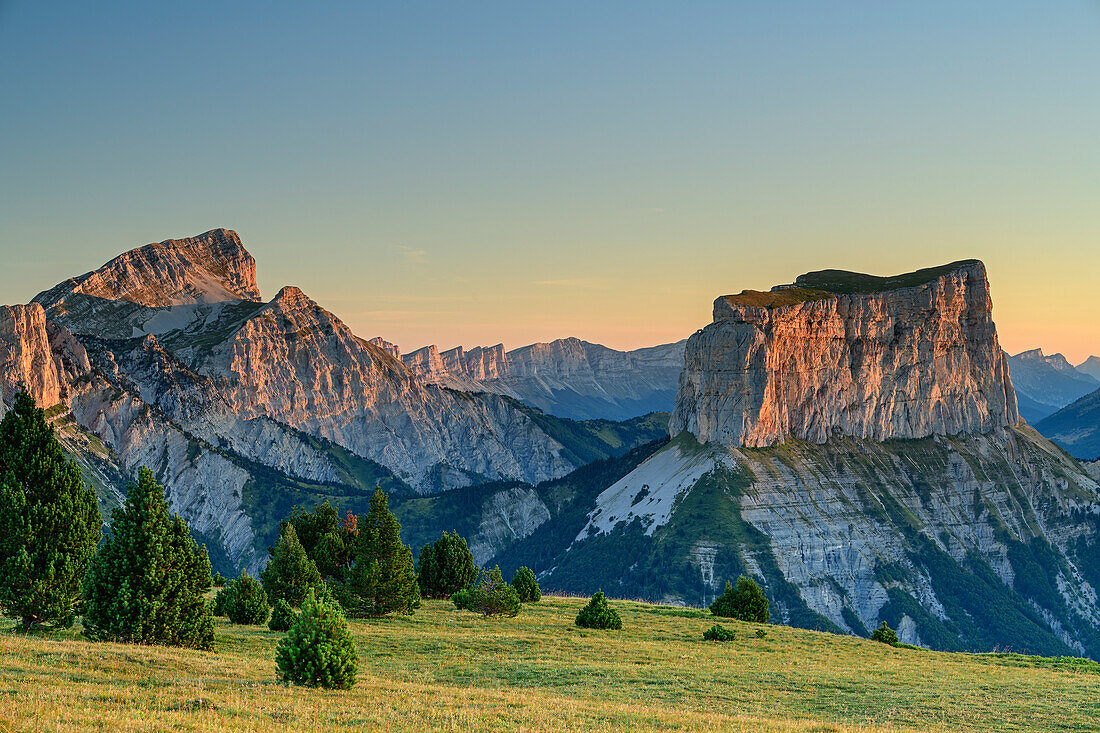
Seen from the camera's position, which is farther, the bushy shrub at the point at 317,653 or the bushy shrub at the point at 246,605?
the bushy shrub at the point at 246,605

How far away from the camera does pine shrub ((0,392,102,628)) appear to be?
49375 mm

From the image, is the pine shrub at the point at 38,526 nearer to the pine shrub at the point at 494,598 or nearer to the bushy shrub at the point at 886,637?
the pine shrub at the point at 494,598

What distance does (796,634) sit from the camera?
263 feet

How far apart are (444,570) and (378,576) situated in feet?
63.3

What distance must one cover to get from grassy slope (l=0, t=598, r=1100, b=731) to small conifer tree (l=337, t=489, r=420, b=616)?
1.59 metres

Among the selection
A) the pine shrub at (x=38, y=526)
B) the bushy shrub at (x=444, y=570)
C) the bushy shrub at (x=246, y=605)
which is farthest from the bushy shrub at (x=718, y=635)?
the pine shrub at (x=38, y=526)

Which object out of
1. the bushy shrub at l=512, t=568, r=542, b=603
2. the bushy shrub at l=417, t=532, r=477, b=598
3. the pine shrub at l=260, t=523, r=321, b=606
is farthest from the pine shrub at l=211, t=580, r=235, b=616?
the bushy shrub at l=512, t=568, r=542, b=603

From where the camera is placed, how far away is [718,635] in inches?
2813

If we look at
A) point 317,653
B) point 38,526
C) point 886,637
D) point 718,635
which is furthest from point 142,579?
point 886,637

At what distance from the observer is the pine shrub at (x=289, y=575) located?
71562 mm

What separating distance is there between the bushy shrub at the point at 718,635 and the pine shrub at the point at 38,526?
1698 inches

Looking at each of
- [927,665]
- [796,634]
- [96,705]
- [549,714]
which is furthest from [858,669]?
[96,705]

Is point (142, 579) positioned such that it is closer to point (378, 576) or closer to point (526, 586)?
point (378, 576)

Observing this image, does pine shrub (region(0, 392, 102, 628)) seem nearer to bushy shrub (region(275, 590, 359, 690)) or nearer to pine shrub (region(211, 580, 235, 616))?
pine shrub (region(211, 580, 235, 616))
